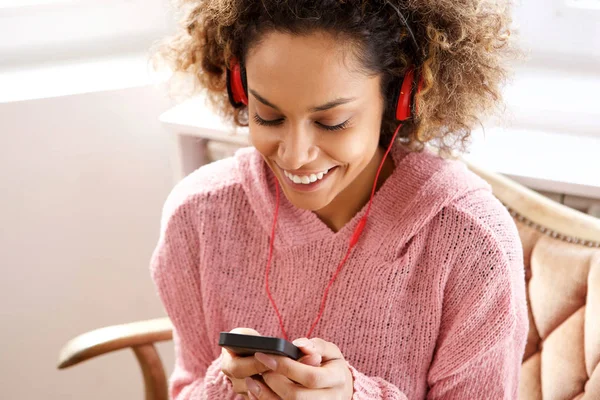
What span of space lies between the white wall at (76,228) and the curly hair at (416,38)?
52 cm

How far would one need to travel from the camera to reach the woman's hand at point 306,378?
36.0 inches

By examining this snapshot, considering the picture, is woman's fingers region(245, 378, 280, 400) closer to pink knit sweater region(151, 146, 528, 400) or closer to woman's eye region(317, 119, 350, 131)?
pink knit sweater region(151, 146, 528, 400)

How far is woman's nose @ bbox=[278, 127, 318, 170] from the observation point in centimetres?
92

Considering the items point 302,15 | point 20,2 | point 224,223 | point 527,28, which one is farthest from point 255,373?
point 20,2

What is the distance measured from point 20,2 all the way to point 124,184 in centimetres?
47

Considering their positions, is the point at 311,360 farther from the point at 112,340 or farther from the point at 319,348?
the point at 112,340

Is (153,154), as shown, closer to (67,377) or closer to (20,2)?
(20,2)

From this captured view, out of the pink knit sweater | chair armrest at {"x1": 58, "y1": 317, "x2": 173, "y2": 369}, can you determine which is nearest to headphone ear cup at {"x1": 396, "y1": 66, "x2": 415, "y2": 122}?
the pink knit sweater

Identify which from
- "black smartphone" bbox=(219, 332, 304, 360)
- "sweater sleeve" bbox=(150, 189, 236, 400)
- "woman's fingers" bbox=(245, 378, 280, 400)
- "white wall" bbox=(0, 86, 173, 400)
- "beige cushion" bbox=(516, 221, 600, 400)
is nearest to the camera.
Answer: "black smartphone" bbox=(219, 332, 304, 360)

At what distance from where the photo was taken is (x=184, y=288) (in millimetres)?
1228

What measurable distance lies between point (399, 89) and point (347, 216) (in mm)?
246

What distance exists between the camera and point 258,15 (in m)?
0.93

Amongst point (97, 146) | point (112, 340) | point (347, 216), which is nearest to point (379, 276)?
point (347, 216)

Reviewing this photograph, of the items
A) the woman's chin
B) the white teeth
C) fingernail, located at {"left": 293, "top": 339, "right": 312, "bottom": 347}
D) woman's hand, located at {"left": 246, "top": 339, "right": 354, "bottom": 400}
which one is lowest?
woman's hand, located at {"left": 246, "top": 339, "right": 354, "bottom": 400}
